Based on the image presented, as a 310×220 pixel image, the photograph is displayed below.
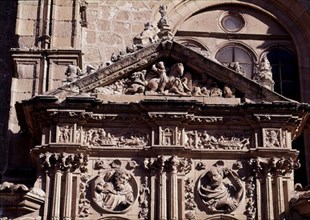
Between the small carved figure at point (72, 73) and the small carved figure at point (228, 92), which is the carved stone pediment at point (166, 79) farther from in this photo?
the small carved figure at point (72, 73)

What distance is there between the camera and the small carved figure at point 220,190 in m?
16.5

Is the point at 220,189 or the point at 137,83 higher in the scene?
the point at 137,83

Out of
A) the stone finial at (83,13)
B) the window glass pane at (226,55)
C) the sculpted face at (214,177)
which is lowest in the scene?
the sculpted face at (214,177)

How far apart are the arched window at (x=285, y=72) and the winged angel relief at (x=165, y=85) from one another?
461 centimetres

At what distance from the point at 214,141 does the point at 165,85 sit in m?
1.67

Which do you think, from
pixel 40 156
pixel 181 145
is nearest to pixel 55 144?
pixel 40 156

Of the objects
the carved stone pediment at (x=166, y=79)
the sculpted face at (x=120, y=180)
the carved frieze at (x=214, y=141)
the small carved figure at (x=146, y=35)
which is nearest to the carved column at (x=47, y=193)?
the sculpted face at (x=120, y=180)

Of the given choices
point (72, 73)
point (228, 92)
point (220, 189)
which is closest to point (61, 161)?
point (72, 73)

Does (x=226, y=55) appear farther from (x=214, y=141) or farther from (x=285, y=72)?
(x=214, y=141)

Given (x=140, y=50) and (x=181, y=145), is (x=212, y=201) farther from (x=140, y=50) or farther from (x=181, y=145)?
(x=140, y=50)

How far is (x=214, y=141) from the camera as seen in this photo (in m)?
17.2

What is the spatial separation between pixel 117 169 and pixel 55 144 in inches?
55.6

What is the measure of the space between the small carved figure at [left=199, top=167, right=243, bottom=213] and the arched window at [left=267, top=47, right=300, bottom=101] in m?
5.56

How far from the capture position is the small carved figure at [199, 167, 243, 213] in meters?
16.5
